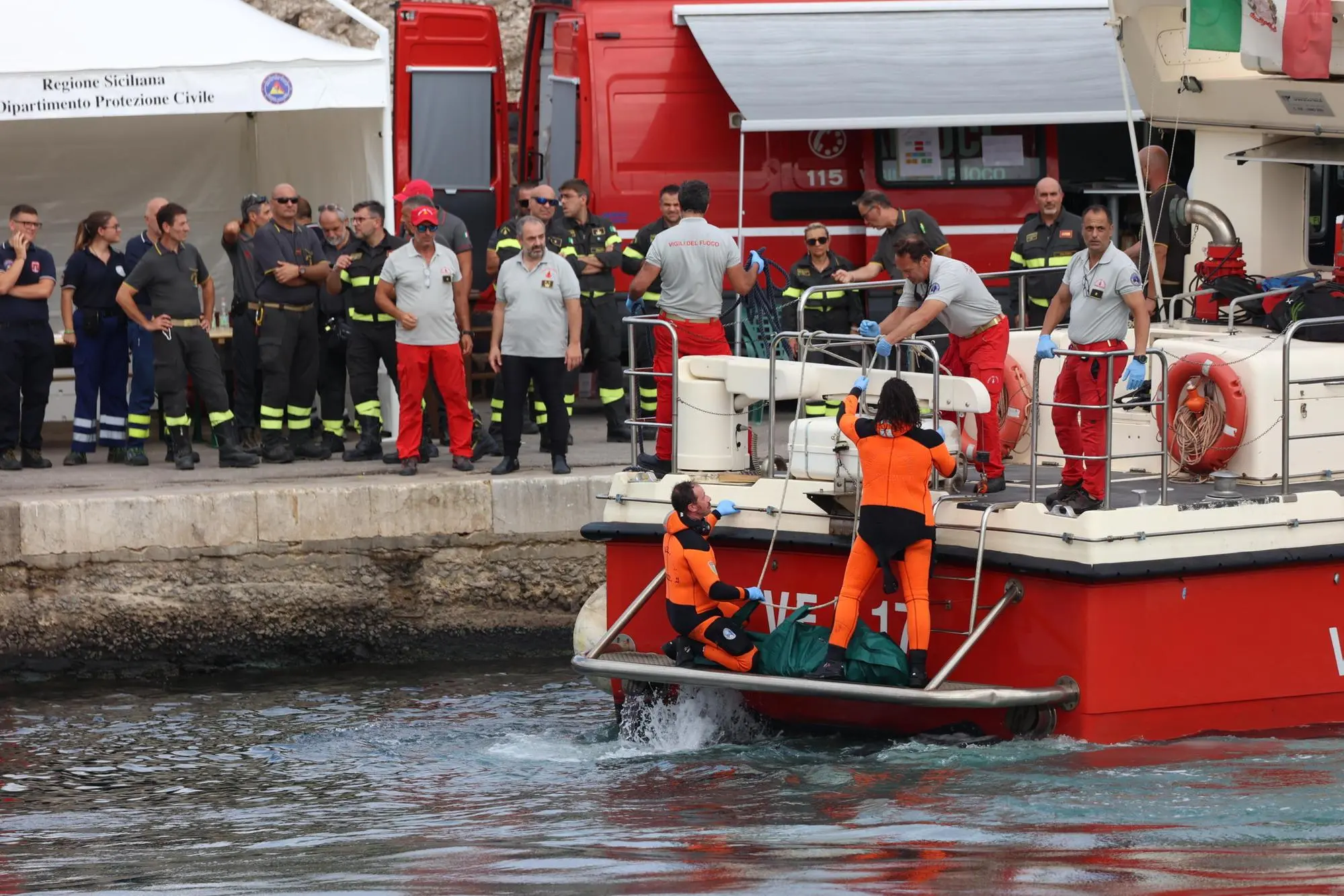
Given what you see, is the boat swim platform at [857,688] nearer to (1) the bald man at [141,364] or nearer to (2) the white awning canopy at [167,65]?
(1) the bald man at [141,364]

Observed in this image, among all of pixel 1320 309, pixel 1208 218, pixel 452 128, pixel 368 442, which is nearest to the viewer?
pixel 1320 309

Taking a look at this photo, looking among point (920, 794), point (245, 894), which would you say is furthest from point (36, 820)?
point (920, 794)

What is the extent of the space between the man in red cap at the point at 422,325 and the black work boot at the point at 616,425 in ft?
4.24

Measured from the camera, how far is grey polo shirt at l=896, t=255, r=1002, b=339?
28.4 ft

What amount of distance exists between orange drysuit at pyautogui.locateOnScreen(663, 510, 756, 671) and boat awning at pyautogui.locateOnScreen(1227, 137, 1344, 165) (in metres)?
3.51

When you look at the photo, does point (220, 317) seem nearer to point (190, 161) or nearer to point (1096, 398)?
point (190, 161)

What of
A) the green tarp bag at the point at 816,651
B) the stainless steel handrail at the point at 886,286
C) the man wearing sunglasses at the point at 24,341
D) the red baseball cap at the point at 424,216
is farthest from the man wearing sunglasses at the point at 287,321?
→ the green tarp bag at the point at 816,651

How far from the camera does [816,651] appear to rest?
7.94 meters

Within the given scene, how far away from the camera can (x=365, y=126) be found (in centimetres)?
1282

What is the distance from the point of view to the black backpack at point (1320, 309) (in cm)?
880

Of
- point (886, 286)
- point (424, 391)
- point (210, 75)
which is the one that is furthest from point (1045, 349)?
point (210, 75)

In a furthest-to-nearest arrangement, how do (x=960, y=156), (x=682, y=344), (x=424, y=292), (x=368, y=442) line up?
(x=960, y=156) → (x=368, y=442) → (x=424, y=292) → (x=682, y=344)

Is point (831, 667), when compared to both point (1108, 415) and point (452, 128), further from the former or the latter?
point (452, 128)

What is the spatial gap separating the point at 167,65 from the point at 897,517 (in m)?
6.14
